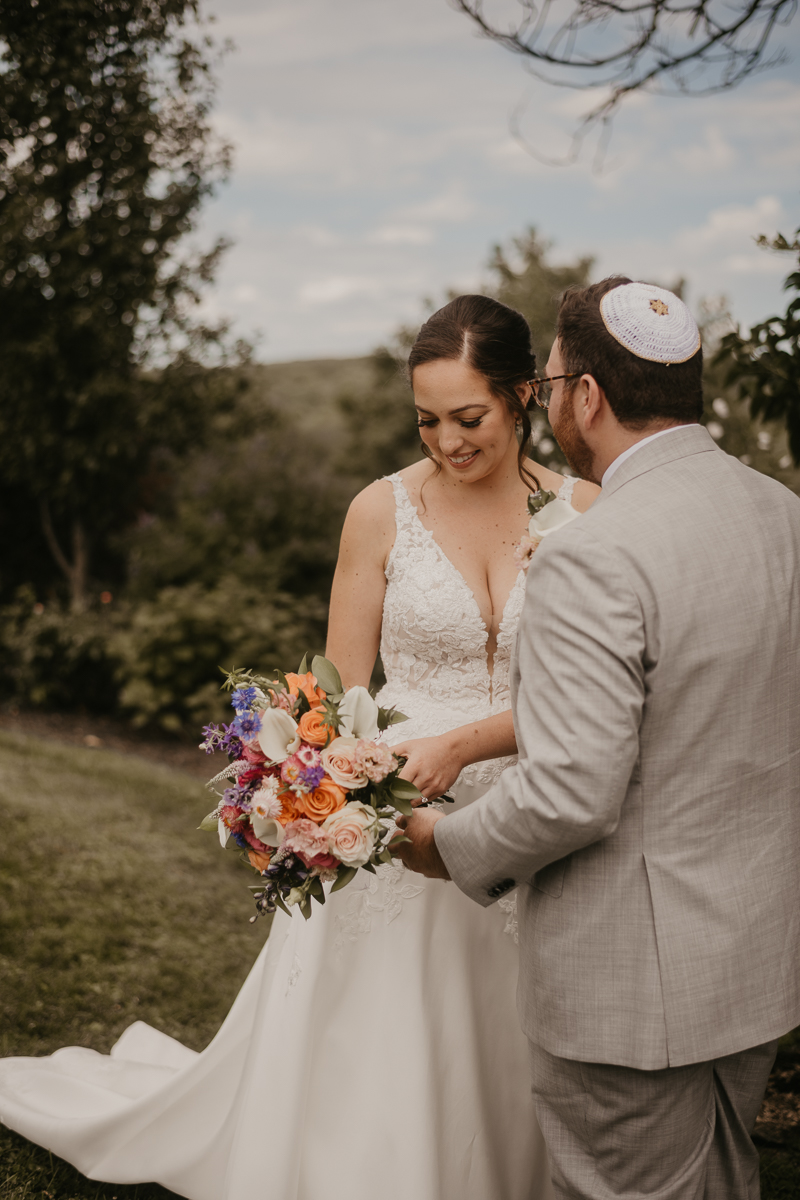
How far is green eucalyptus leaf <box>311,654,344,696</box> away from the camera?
2146 mm

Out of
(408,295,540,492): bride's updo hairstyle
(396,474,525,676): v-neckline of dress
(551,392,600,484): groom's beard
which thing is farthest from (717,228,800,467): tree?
(551,392,600,484): groom's beard

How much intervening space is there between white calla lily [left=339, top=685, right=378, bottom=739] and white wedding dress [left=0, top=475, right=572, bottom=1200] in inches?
24.0

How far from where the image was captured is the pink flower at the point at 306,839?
1925 millimetres

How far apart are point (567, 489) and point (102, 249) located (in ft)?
24.1

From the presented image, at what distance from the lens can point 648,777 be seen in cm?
172

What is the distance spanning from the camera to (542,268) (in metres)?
12.5

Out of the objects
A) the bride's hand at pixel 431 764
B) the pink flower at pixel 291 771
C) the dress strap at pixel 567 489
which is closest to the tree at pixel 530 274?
the dress strap at pixel 567 489

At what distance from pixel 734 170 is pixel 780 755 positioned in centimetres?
556

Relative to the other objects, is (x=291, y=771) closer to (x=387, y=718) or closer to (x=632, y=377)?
(x=387, y=718)

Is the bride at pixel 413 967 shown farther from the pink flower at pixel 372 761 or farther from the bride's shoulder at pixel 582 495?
the pink flower at pixel 372 761

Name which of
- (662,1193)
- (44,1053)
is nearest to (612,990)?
(662,1193)

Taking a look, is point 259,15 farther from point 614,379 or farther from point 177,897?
point 614,379

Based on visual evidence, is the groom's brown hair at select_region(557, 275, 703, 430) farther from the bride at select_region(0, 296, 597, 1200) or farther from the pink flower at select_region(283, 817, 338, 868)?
the pink flower at select_region(283, 817, 338, 868)

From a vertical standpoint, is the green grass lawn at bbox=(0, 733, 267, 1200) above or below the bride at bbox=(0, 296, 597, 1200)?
below
